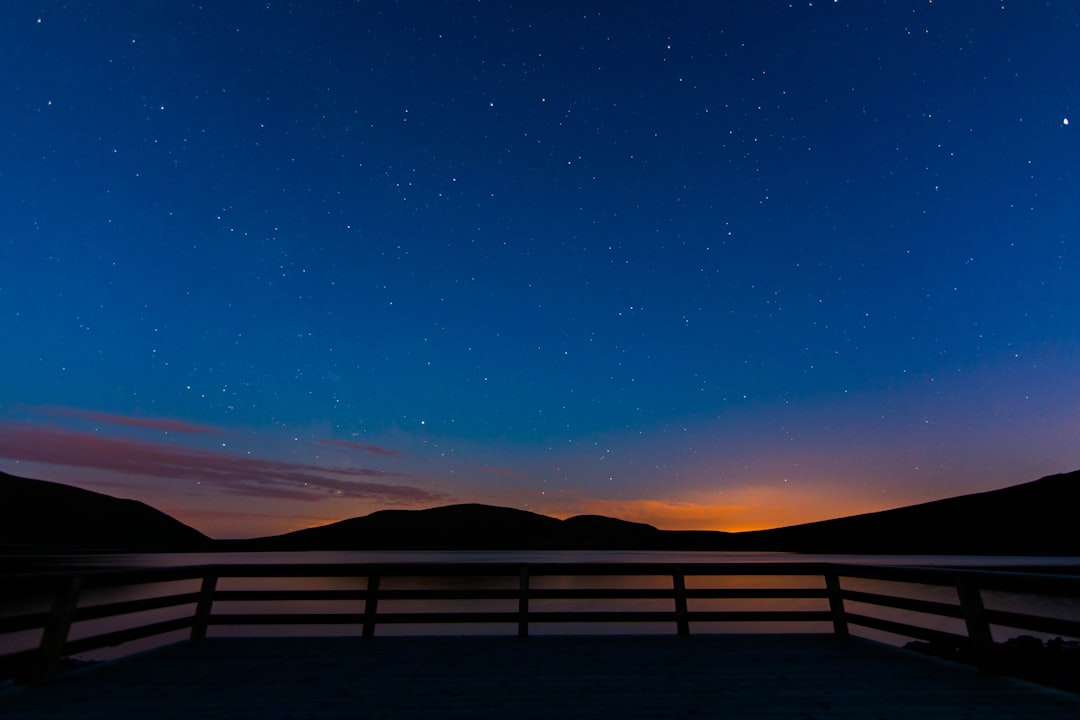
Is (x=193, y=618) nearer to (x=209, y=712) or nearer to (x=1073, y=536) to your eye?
(x=209, y=712)

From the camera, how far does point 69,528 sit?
18400 centimetres

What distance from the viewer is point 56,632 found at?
544 centimetres

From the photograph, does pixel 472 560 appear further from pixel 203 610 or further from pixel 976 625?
pixel 976 625

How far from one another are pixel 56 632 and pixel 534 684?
4.65 metres

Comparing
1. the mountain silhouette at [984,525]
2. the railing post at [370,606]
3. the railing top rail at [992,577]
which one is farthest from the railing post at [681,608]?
the mountain silhouette at [984,525]

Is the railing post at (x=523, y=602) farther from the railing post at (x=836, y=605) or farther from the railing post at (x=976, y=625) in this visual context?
the railing post at (x=976, y=625)

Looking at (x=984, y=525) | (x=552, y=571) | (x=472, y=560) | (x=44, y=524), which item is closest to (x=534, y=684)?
(x=552, y=571)

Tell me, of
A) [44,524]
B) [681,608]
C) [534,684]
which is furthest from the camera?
[44,524]

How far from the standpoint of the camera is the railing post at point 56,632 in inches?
208

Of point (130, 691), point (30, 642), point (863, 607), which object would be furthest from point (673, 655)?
point (863, 607)

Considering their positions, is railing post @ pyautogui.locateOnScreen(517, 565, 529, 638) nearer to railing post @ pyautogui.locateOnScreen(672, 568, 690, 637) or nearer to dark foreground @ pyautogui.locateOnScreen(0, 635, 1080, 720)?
dark foreground @ pyautogui.locateOnScreen(0, 635, 1080, 720)

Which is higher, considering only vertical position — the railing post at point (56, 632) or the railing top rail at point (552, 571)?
the railing top rail at point (552, 571)

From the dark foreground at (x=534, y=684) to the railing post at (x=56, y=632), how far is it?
0.19 meters

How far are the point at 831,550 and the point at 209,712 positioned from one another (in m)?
213
